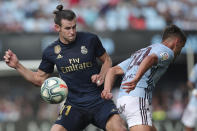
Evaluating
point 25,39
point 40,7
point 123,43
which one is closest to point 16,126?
point 25,39

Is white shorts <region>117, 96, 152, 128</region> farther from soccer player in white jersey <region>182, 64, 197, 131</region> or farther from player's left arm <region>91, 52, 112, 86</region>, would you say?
soccer player in white jersey <region>182, 64, 197, 131</region>

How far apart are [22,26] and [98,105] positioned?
1123cm

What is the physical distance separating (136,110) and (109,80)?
51cm

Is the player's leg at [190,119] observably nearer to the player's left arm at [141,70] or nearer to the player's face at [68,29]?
the player's face at [68,29]

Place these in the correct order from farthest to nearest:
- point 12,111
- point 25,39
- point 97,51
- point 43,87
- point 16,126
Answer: point 12,111 < point 25,39 < point 16,126 < point 97,51 < point 43,87

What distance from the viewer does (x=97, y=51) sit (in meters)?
8.00

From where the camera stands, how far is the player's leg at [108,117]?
7422 millimetres

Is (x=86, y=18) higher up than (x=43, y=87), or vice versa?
(x=43, y=87)

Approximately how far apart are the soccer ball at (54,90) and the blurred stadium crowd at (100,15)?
1031 cm

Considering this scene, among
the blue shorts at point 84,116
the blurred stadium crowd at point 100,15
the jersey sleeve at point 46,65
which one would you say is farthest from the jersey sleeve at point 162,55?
the blurred stadium crowd at point 100,15

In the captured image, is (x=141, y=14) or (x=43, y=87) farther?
(x=141, y=14)

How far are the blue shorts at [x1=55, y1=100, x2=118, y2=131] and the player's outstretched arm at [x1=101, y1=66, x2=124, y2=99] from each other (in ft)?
2.66

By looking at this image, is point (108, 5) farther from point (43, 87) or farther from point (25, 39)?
point (43, 87)

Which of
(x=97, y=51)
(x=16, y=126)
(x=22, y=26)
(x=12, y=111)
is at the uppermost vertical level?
(x=97, y=51)
